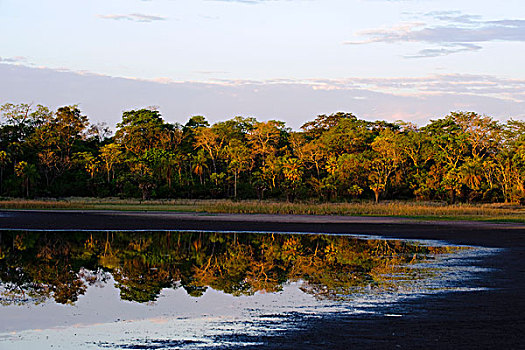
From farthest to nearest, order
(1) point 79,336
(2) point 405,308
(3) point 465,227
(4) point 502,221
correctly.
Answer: (4) point 502,221
(3) point 465,227
(2) point 405,308
(1) point 79,336

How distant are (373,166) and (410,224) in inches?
1651

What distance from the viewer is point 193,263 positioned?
2306 cm

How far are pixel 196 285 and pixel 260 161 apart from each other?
78.0 meters

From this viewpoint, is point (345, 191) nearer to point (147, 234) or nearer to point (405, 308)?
point (147, 234)

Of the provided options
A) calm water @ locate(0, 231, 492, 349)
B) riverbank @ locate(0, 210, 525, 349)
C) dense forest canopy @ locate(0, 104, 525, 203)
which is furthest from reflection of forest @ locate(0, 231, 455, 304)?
dense forest canopy @ locate(0, 104, 525, 203)

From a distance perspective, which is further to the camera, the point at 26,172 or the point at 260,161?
the point at 260,161

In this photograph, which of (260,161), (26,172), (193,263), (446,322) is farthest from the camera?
(260,161)

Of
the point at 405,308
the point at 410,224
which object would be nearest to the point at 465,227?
the point at 410,224

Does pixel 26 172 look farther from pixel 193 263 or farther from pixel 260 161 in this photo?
pixel 193 263

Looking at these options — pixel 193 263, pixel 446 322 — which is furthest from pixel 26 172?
pixel 446 322

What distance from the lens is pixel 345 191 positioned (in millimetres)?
86438

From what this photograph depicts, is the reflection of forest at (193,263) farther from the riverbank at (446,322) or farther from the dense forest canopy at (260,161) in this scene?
the dense forest canopy at (260,161)

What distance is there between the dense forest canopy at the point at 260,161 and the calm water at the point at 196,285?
54.3 metres

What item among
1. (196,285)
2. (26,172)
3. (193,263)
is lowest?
(26,172)
